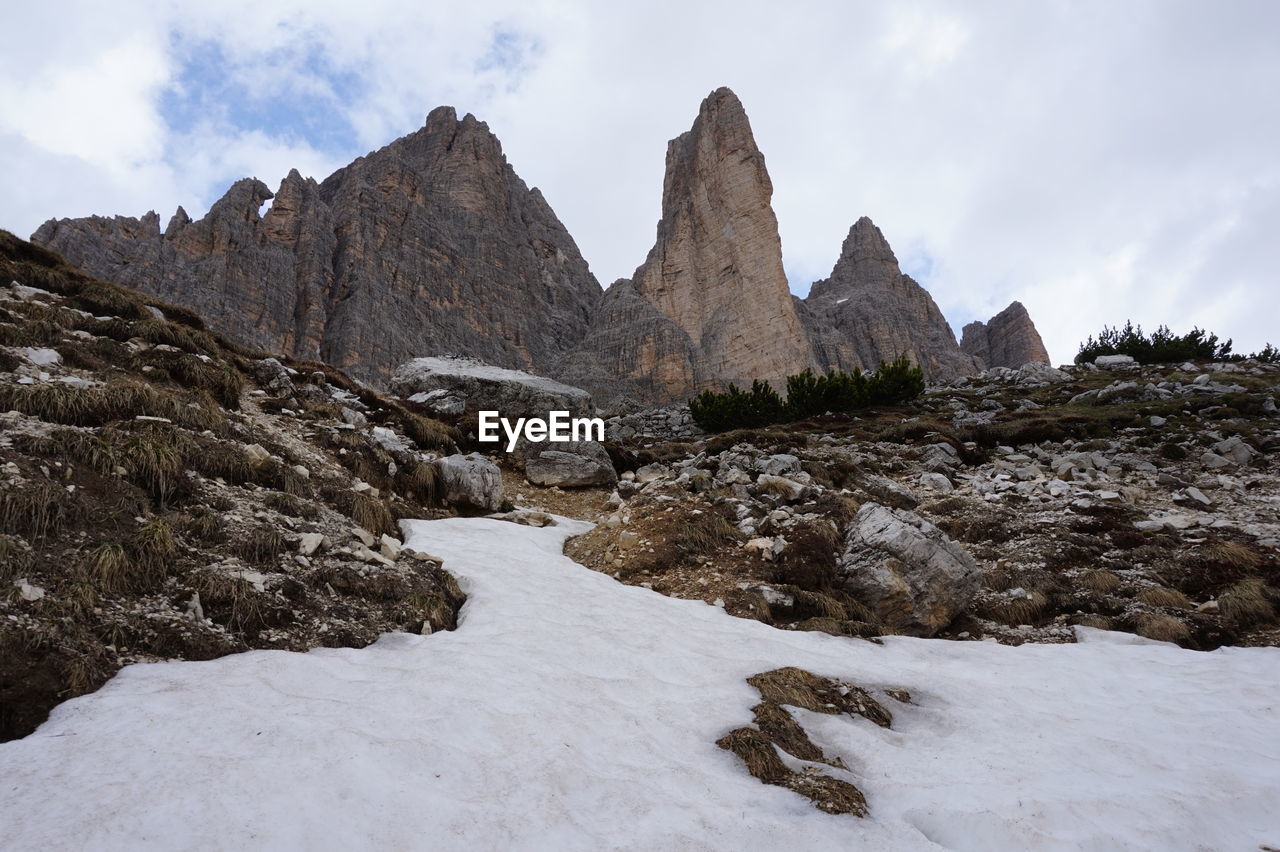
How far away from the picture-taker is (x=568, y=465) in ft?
52.4

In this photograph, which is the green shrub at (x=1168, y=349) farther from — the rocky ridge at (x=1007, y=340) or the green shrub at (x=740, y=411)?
the rocky ridge at (x=1007, y=340)

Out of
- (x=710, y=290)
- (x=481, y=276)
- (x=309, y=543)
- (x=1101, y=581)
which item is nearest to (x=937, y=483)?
(x=1101, y=581)

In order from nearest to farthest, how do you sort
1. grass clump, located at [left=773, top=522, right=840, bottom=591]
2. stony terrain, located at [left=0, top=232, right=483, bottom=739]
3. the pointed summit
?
stony terrain, located at [left=0, top=232, right=483, bottom=739], grass clump, located at [left=773, top=522, right=840, bottom=591], the pointed summit

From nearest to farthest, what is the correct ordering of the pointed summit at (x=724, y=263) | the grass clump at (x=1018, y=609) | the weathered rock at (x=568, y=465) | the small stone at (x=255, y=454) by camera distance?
the small stone at (x=255, y=454), the grass clump at (x=1018, y=609), the weathered rock at (x=568, y=465), the pointed summit at (x=724, y=263)

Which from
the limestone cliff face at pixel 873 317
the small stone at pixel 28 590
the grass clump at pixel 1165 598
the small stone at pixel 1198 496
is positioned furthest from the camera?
the limestone cliff face at pixel 873 317

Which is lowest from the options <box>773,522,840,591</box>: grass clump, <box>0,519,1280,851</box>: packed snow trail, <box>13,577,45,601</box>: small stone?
<box>0,519,1280,851</box>: packed snow trail

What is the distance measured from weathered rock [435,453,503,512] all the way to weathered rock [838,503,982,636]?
7.19 meters

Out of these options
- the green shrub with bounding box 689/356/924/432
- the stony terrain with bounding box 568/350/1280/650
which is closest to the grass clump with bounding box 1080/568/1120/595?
the stony terrain with bounding box 568/350/1280/650

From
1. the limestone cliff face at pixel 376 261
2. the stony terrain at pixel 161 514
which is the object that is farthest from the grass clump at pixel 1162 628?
the limestone cliff face at pixel 376 261

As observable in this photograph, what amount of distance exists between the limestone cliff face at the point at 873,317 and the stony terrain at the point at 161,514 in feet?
275

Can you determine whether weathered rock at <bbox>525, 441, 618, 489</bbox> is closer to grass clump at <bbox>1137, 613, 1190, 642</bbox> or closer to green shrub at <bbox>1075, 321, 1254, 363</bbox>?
grass clump at <bbox>1137, 613, 1190, 642</bbox>

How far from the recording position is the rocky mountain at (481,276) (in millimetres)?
66250

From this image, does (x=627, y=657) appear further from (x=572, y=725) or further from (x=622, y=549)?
(x=622, y=549)

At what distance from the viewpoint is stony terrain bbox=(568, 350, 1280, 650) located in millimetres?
8141
